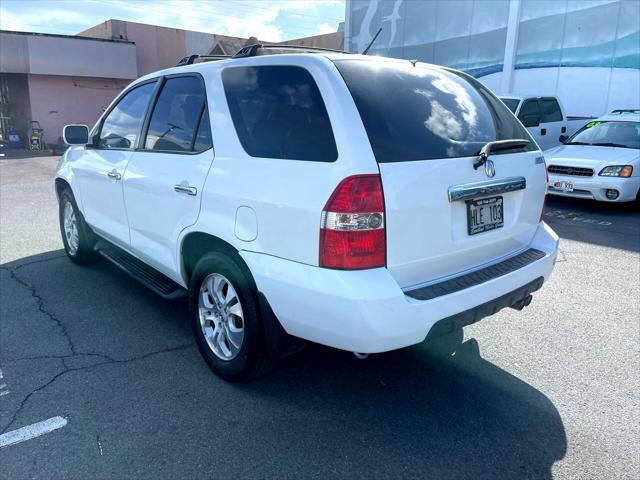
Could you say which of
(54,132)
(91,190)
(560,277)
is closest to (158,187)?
(91,190)

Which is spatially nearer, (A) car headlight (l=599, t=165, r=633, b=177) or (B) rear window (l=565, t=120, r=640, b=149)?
(A) car headlight (l=599, t=165, r=633, b=177)

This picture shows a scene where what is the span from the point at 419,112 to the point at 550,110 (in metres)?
11.7

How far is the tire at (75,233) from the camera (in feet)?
16.5

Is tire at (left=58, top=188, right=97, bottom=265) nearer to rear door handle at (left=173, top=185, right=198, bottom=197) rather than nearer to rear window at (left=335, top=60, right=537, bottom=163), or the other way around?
rear door handle at (left=173, top=185, right=198, bottom=197)

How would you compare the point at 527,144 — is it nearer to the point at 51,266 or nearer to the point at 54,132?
the point at 51,266

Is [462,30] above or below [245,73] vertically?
above

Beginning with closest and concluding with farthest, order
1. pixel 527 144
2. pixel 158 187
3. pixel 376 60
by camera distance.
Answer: pixel 376 60
pixel 527 144
pixel 158 187

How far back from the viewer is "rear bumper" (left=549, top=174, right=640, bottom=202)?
8.15 meters

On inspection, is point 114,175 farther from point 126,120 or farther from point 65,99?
point 65,99

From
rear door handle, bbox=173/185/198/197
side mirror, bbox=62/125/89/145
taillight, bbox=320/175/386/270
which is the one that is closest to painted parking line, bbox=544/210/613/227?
taillight, bbox=320/175/386/270

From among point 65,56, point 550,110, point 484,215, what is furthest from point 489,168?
point 65,56

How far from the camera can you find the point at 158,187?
3.51 m

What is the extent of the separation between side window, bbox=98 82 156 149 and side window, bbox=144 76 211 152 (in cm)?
25

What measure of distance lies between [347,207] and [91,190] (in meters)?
3.15
